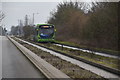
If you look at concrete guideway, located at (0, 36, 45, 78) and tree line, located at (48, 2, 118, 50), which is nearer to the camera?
concrete guideway, located at (0, 36, 45, 78)

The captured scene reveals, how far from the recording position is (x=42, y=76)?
41.2ft

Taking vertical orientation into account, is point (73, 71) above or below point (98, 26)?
below

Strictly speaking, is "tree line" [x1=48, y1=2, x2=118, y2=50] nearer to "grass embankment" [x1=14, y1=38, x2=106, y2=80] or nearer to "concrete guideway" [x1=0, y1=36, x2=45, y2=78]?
"concrete guideway" [x1=0, y1=36, x2=45, y2=78]

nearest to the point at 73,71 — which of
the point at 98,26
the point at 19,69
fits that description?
the point at 19,69

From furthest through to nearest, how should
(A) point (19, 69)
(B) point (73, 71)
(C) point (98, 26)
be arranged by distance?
(C) point (98, 26), (A) point (19, 69), (B) point (73, 71)

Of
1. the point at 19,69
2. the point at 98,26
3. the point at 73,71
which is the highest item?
the point at 98,26

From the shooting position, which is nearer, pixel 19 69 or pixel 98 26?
pixel 19 69

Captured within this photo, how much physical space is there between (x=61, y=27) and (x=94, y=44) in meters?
30.4

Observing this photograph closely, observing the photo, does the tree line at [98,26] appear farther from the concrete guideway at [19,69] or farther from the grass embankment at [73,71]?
the grass embankment at [73,71]

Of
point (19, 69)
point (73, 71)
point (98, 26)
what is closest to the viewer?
point (73, 71)

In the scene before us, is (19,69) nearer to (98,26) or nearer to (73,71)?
(73,71)

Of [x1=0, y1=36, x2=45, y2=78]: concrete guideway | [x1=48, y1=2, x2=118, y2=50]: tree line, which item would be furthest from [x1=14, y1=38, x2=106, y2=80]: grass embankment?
[x1=48, y1=2, x2=118, y2=50]: tree line

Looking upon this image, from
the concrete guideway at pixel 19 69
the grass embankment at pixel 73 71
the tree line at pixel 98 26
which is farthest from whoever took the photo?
the tree line at pixel 98 26

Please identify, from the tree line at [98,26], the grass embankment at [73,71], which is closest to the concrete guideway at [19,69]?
the grass embankment at [73,71]
